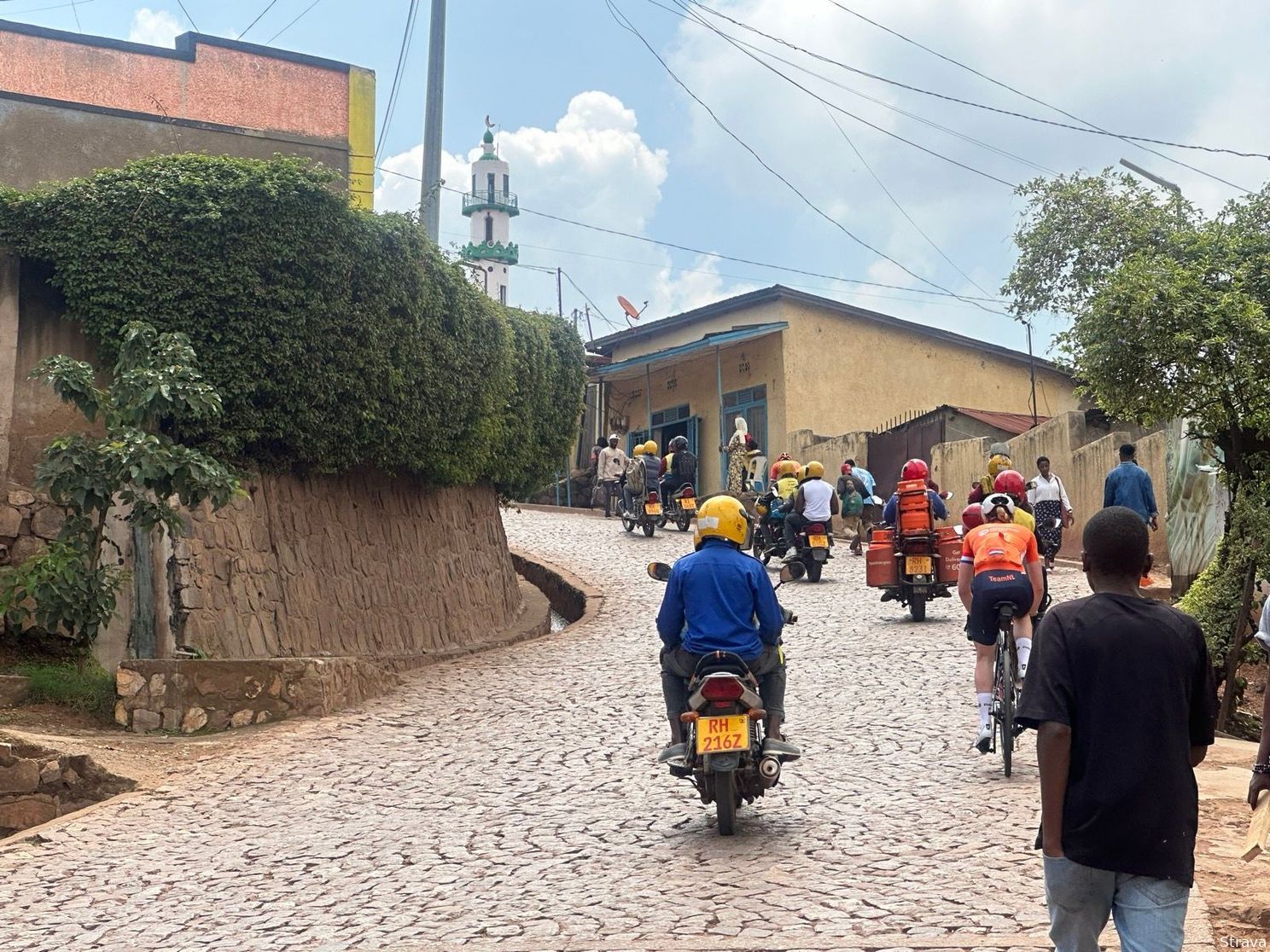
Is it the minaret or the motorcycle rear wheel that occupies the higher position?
the minaret

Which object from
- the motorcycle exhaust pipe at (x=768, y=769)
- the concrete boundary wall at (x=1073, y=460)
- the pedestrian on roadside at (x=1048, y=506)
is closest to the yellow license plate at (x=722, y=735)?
the motorcycle exhaust pipe at (x=768, y=769)

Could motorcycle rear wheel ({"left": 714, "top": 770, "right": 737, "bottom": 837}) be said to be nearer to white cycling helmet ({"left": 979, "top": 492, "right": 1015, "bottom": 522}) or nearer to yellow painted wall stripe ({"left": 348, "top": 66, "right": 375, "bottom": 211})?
white cycling helmet ({"left": 979, "top": 492, "right": 1015, "bottom": 522})

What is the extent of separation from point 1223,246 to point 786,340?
2287 centimetres

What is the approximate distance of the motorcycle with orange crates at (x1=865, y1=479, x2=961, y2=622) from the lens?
1647cm

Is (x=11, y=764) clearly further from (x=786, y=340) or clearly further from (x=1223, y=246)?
(x=786, y=340)

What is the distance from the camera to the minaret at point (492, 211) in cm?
8938

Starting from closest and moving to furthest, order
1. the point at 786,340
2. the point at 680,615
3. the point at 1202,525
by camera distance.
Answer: the point at 680,615, the point at 1202,525, the point at 786,340

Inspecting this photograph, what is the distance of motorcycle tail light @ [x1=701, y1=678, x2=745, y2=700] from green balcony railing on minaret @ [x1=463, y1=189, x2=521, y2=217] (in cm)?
8419

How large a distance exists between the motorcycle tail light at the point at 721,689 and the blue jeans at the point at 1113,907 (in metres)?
3.64

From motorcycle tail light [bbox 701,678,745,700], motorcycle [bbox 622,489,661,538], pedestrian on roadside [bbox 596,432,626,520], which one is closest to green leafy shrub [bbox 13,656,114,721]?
motorcycle tail light [bbox 701,678,745,700]

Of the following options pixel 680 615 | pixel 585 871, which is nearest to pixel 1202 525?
pixel 680 615

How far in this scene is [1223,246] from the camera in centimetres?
1327

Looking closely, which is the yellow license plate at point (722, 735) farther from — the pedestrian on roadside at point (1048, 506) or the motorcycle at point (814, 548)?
the motorcycle at point (814, 548)

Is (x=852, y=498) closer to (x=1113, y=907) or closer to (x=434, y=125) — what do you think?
(x=434, y=125)
